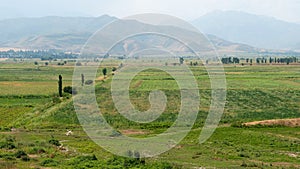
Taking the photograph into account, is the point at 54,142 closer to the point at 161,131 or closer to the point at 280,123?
the point at 161,131

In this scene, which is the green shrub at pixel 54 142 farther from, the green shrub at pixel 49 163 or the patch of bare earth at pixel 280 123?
the patch of bare earth at pixel 280 123

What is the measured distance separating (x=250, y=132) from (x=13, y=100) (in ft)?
117

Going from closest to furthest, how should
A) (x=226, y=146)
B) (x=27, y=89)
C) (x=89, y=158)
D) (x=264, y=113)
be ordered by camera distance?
(x=89, y=158) < (x=226, y=146) < (x=264, y=113) < (x=27, y=89)

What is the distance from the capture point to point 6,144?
27953 millimetres

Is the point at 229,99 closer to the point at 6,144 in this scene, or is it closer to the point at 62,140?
the point at 62,140

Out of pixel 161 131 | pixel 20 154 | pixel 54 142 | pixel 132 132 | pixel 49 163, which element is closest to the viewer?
pixel 49 163

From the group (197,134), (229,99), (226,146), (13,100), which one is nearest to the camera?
(226,146)

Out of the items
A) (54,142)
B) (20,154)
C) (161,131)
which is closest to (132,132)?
(161,131)

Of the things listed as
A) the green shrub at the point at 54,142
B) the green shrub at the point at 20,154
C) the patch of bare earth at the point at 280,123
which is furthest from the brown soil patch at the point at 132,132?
the green shrub at the point at 20,154

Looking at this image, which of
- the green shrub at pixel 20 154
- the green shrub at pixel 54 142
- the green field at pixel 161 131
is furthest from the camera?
the green shrub at pixel 54 142

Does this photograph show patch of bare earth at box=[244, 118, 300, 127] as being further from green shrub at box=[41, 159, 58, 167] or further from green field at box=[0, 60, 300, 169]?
green shrub at box=[41, 159, 58, 167]

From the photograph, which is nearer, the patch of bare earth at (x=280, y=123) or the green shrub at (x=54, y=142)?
the green shrub at (x=54, y=142)

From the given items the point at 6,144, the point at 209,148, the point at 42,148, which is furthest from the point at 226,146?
the point at 6,144

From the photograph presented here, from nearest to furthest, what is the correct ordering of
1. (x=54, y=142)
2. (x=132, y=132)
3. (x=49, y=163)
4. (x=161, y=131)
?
1. (x=49, y=163)
2. (x=54, y=142)
3. (x=132, y=132)
4. (x=161, y=131)
